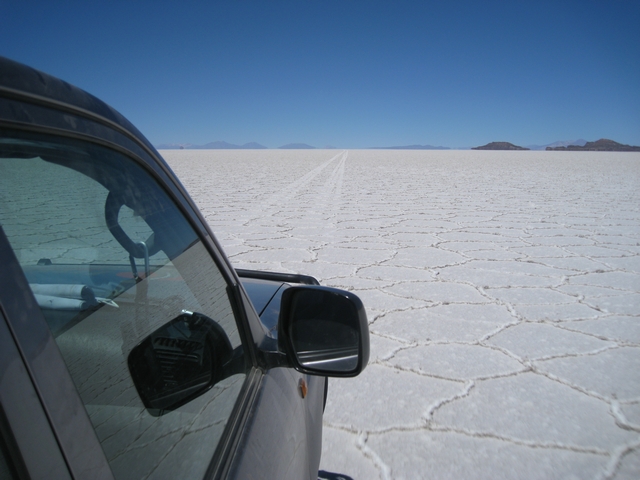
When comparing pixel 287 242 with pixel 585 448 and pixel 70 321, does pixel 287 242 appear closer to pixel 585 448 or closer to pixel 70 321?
pixel 585 448

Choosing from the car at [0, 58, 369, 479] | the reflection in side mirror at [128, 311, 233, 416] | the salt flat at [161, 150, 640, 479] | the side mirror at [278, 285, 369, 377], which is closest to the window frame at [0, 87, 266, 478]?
the car at [0, 58, 369, 479]

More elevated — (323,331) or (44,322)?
(44,322)

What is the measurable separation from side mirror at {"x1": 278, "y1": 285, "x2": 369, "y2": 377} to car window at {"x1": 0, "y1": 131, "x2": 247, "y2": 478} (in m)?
0.12

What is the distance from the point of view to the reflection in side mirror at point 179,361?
0.74m

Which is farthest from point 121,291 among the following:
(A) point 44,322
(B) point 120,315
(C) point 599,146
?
(C) point 599,146

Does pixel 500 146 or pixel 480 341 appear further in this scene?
pixel 500 146

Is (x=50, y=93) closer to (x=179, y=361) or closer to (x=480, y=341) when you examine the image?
(x=179, y=361)

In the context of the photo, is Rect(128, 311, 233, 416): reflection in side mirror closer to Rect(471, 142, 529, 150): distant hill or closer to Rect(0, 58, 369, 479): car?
Rect(0, 58, 369, 479): car

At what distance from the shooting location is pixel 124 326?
2.52 feet

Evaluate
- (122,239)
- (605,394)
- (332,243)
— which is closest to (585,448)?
(605,394)

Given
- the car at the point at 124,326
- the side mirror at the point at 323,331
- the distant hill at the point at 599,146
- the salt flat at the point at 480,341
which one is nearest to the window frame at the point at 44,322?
the car at the point at 124,326

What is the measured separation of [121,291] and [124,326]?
9 cm

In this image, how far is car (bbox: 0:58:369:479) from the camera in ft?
1.62

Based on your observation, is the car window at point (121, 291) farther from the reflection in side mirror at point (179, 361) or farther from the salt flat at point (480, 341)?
the salt flat at point (480, 341)
